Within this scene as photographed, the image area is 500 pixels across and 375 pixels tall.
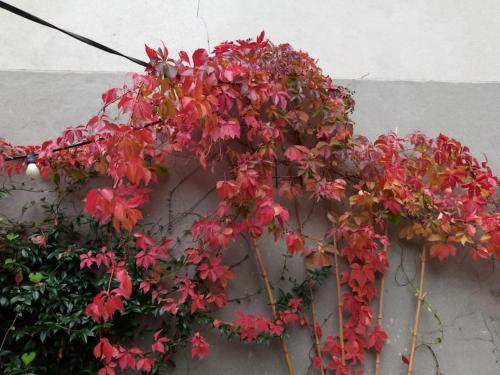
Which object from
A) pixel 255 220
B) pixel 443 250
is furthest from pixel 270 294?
pixel 443 250

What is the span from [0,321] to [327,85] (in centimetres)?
195

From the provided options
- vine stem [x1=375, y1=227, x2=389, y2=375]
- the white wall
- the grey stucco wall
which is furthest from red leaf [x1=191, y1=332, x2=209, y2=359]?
the white wall

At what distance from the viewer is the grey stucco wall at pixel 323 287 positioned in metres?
2.27

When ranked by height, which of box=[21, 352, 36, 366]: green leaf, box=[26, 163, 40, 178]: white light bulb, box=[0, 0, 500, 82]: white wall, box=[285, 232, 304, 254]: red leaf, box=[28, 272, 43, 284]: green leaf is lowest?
box=[21, 352, 36, 366]: green leaf

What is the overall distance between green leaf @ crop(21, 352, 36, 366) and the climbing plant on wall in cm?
1

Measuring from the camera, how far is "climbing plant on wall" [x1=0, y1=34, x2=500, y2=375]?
2.04 m

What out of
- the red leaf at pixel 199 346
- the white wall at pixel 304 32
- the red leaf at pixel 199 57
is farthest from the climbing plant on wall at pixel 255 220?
the white wall at pixel 304 32

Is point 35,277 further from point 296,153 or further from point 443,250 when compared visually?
point 443,250

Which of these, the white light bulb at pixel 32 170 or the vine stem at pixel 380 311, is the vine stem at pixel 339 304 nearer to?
the vine stem at pixel 380 311

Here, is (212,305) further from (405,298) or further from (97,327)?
(405,298)

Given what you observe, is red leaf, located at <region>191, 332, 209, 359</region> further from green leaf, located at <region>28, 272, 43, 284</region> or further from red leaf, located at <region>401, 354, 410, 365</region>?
red leaf, located at <region>401, 354, 410, 365</region>

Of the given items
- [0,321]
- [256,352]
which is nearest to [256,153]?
[256,352]

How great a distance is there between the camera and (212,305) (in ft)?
7.41

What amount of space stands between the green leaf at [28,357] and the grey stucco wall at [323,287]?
671 millimetres
